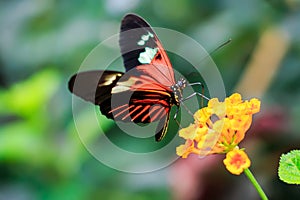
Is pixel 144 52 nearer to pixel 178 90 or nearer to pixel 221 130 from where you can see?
pixel 178 90

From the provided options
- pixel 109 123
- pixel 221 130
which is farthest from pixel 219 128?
pixel 109 123

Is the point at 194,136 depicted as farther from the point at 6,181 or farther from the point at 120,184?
the point at 6,181

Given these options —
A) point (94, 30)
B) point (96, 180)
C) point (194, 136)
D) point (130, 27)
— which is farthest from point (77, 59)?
point (194, 136)

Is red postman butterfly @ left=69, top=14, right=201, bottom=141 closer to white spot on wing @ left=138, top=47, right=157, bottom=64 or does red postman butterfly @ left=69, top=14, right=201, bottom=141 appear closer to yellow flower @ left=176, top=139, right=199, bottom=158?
white spot on wing @ left=138, top=47, right=157, bottom=64

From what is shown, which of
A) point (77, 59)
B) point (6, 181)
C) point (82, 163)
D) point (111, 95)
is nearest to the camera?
point (111, 95)

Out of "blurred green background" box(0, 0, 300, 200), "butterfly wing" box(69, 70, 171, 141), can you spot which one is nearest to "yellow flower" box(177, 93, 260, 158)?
"butterfly wing" box(69, 70, 171, 141)

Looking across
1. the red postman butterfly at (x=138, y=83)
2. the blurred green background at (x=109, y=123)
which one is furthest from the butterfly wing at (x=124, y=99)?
the blurred green background at (x=109, y=123)

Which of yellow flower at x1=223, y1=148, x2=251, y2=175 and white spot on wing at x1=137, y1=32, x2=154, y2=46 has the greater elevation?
white spot on wing at x1=137, y1=32, x2=154, y2=46
